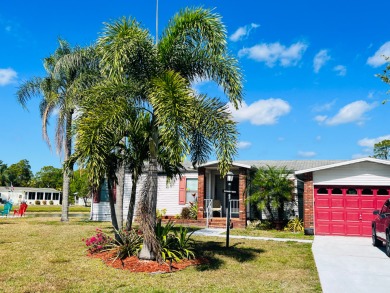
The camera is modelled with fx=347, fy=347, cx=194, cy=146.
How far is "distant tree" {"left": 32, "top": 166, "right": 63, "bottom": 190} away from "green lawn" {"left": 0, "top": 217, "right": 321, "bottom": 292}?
80.4 m

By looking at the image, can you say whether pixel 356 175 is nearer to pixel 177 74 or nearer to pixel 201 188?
pixel 201 188

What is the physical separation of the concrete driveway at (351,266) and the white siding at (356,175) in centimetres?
287

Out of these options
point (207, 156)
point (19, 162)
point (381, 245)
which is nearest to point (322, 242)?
point (381, 245)

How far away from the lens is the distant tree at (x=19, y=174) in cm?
8562

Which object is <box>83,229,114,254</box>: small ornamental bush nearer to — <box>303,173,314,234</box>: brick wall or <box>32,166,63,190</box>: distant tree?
<box>303,173,314,234</box>: brick wall

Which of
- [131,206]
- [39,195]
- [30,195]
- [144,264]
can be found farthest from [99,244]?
[39,195]

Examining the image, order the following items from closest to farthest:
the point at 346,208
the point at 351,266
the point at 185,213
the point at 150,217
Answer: the point at 150,217, the point at 351,266, the point at 346,208, the point at 185,213

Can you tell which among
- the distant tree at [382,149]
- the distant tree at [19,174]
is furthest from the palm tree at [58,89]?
the distant tree at [19,174]

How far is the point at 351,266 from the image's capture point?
29.0 ft

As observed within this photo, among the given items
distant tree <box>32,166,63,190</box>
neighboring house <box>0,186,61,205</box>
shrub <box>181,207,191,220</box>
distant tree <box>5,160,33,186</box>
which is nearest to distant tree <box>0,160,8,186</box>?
distant tree <box>5,160,33,186</box>

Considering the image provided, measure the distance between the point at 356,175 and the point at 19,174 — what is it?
8828 cm

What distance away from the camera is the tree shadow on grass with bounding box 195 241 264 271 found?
8907 mm

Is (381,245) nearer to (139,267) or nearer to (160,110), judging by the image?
(139,267)

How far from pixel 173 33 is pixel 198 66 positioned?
106 cm
